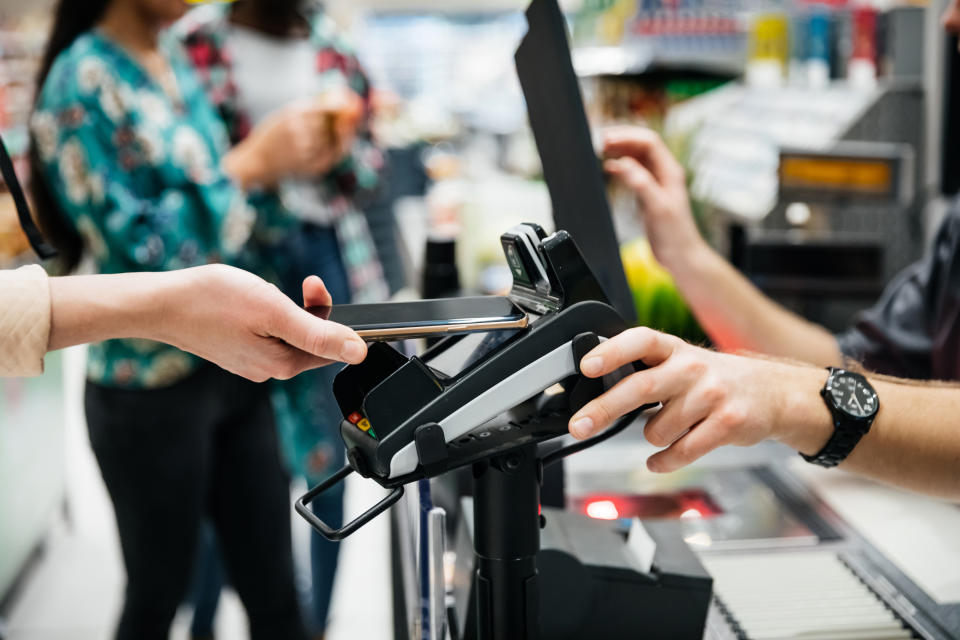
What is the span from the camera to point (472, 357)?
0.70 meters

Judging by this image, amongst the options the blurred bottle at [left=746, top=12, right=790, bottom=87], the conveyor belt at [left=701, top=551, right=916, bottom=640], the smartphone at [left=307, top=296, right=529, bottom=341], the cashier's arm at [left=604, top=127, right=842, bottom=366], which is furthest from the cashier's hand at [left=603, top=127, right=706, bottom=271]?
the blurred bottle at [left=746, top=12, right=790, bottom=87]

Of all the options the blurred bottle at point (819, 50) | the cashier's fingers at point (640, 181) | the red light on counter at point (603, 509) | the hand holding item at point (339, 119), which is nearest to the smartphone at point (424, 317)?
the red light on counter at point (603, 509)

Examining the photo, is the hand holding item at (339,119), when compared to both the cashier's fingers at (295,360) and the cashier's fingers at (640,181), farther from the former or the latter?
the cashier's fingers at (295,360)

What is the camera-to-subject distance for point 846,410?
0.85 meters

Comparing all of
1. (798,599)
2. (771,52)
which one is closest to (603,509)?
(798,599)

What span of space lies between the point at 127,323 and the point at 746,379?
1.94 ft

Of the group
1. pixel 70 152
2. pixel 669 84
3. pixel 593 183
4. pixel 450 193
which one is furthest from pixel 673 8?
pixel 593 183

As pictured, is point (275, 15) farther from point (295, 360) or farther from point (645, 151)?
point (295, 360)

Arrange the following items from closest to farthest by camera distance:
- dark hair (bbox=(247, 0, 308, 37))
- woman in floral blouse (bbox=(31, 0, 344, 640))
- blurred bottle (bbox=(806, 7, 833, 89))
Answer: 1. woman in floral blouse (bbox=(31, 0, 344, 640))
2. dark hair (bbox=(247, 0, 308, 37))
3. blurred bottle (bbox=(806, 7, 833, 89))

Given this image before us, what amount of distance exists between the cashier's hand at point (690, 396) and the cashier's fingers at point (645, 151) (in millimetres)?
650

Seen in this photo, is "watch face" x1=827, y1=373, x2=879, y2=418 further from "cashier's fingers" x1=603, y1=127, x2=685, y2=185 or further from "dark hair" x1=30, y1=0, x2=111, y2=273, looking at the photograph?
"dark hair" x1=30, y1=0, x2=111, y2=273

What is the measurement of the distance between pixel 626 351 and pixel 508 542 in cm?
19

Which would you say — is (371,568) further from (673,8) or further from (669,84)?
(673,8)

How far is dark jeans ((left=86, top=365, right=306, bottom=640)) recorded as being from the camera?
5.31 ft
